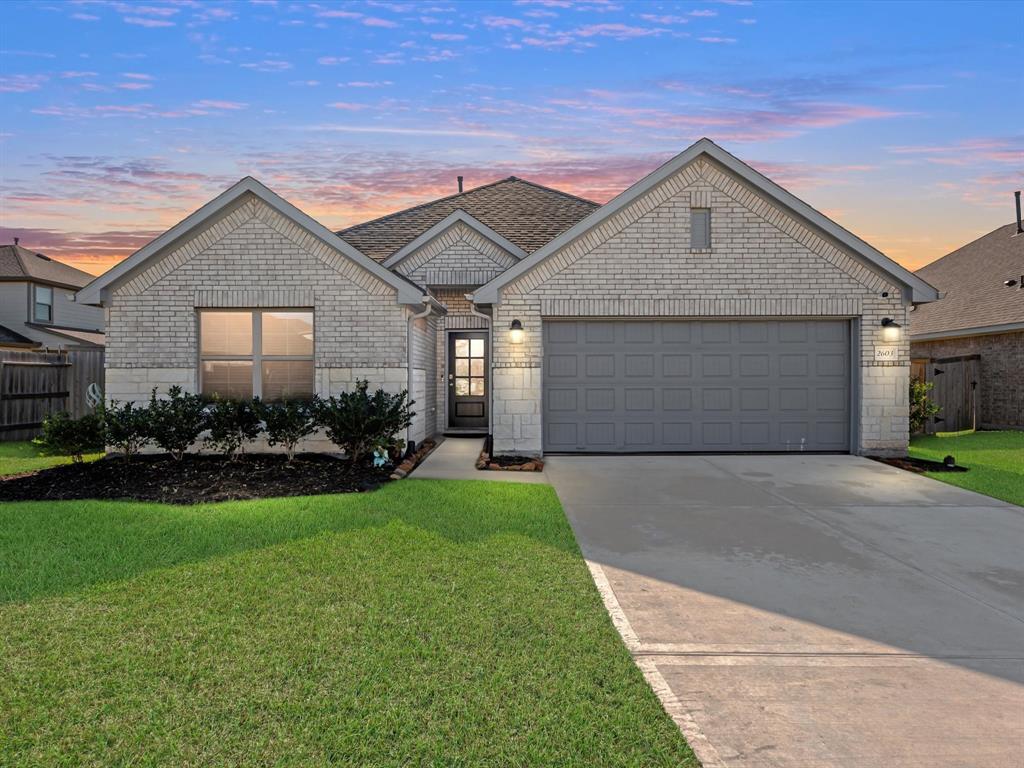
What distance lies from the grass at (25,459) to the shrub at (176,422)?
2203mm

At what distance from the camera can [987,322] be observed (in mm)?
19203

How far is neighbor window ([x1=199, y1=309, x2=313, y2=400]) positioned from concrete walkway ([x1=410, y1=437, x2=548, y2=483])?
286cm

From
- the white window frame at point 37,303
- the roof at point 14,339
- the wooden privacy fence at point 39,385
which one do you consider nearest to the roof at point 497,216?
the wooden privacy fence at point 39,385

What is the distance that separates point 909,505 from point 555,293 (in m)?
6.78

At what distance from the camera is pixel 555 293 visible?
40.4 ft

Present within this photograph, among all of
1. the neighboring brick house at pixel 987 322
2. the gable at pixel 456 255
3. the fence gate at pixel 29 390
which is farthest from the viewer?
the neighboring brick house at pixel 987 322

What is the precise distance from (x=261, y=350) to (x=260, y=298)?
0.99m

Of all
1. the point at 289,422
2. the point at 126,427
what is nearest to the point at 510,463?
the point at 289,422

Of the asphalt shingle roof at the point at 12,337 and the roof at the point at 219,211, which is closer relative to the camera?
the roof at the point at 219,211

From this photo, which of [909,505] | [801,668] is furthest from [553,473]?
[801,668]

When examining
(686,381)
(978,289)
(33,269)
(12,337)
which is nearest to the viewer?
(686,381)

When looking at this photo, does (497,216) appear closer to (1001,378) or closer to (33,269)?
(1001,378)

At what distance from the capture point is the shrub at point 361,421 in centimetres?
1043

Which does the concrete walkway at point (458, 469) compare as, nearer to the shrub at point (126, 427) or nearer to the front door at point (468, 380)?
the front door at point (468, 380)
